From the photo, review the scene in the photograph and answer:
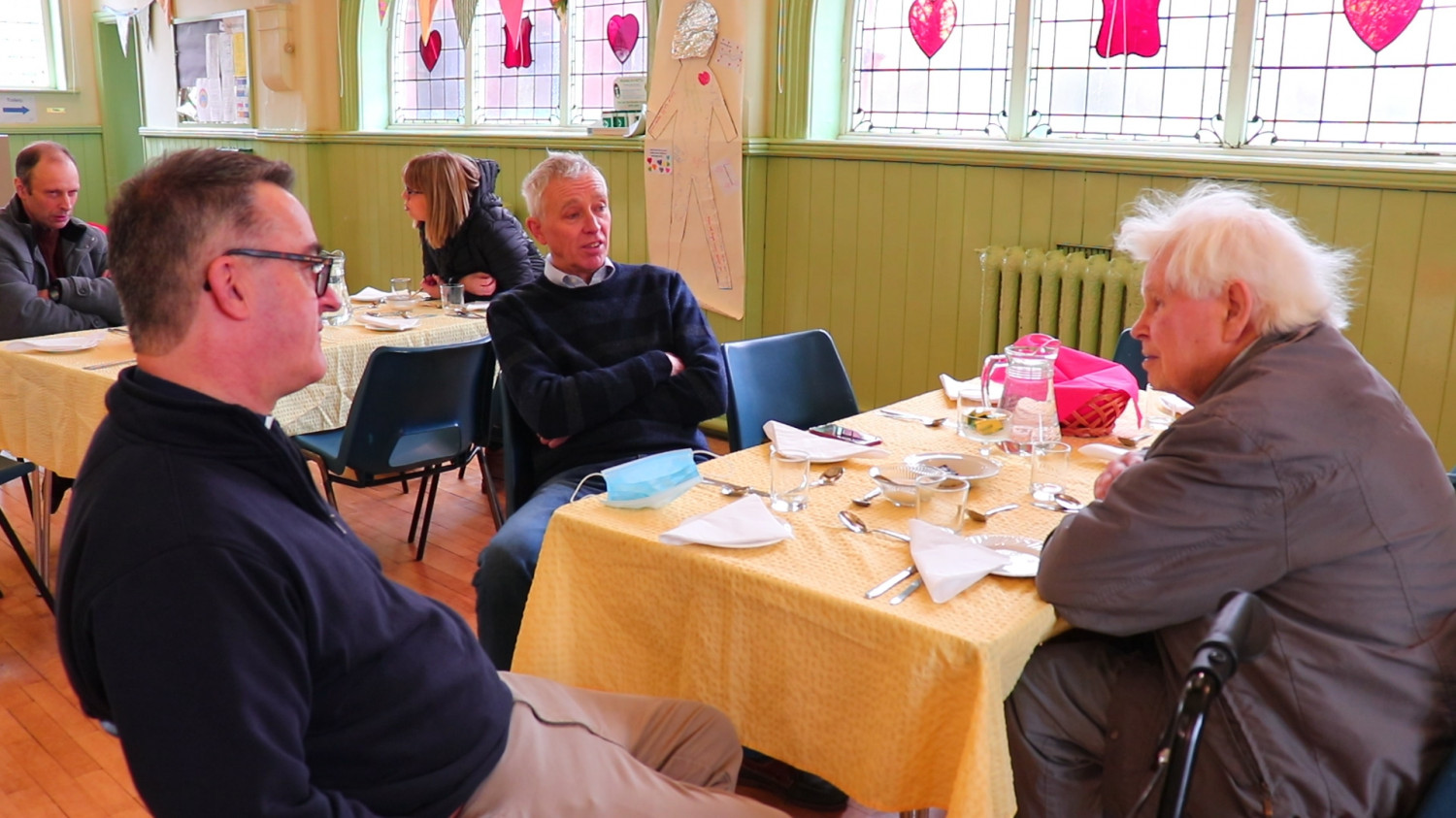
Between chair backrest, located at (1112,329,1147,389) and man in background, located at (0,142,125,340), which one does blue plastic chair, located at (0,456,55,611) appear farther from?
chair backrest, located at (1112,329,1147,389)

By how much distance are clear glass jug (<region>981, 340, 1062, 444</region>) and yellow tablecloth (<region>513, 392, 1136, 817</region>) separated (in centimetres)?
12

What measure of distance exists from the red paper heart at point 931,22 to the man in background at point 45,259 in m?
3.06

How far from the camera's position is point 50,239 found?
404cm

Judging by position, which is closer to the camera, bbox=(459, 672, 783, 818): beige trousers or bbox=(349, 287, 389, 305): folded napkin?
bbox=(459, 672, 783, 818): beige trousers

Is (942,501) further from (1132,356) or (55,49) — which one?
(55,49)

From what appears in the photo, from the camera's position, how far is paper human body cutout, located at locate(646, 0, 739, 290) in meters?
4.75

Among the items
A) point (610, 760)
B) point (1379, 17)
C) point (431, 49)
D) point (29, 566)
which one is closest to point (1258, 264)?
point (610, 760)

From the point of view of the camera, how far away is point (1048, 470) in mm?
2061

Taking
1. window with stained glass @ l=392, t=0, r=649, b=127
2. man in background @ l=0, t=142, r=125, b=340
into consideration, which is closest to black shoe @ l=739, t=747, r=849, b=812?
man in background @ l=0, t=142, r=125, b=340

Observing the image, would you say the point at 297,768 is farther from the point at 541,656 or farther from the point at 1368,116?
the point at 1368,116

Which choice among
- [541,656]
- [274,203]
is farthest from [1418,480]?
[274,203]

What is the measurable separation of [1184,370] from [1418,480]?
34cm

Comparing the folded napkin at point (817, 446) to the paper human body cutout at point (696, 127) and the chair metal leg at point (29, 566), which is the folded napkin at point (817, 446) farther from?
the paper human body cutout at point (696, 127)

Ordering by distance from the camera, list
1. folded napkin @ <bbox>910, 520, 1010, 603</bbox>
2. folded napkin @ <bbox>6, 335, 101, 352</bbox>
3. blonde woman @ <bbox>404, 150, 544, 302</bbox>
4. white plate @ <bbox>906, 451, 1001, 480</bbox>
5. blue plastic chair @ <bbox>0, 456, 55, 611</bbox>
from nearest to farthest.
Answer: folded napkin @ <bbox>910, 520, 1010, 603</bbox> → white plate @ <bbox>906, 451, 1001, 480</bbox> → blue plastic chair @ <bbox>0, 456, 55, 611</bbox> → folded napkin @ <bbox>6, 335, 101, 352</bbox> → blonde woman @ <bbox>404, 150, 544, 302</bbox>
